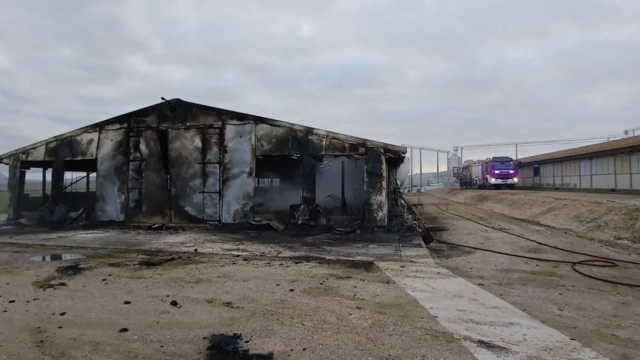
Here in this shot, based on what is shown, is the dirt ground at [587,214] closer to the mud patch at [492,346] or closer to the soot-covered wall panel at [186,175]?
the mud patch at [492,346]

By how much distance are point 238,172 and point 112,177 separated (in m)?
5.43

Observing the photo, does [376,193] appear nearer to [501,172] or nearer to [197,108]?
[197,108]

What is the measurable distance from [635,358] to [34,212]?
19.7 m

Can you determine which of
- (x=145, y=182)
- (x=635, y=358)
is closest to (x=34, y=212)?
(x=145, y=182)

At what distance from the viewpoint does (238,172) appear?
Answer: 47.5 ft

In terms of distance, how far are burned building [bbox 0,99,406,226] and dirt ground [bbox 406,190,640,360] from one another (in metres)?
3.99

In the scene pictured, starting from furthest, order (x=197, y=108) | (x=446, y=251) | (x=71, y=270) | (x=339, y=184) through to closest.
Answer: (x=339, y=184)
(x=197, y=108)
(x=446, y=251)
(x=71, y=270)

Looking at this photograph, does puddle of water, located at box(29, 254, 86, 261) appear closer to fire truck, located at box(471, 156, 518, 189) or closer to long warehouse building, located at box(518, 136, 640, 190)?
long warehouse building, located at box(518, 136, 640, 190)

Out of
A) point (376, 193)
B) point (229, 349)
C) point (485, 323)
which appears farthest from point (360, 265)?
point (376, 193)

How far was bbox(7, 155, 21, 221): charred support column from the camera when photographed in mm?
16144

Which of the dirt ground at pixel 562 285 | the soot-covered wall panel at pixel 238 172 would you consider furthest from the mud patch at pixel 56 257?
the dirt ground at pixel 562 285

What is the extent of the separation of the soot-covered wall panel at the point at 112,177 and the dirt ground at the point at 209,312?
7.04 meters

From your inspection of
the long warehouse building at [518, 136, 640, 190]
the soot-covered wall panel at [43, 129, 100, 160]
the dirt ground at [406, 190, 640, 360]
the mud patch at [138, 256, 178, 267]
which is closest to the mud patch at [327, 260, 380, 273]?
the dirt ground at [406, 190, 640, 360]

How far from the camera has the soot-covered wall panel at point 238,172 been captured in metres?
14.4
